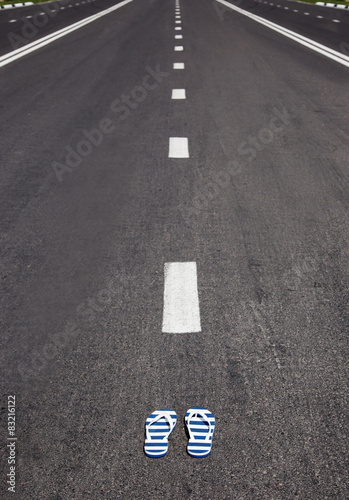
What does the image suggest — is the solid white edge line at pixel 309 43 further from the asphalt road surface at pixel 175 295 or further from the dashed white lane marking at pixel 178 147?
the dashed white lane marking at pixel 178 147

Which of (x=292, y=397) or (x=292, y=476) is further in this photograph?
(x=292, y=397)

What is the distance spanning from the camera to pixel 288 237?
416 centimetres

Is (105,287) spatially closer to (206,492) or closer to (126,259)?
(126,259)

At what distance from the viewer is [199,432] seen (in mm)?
2367

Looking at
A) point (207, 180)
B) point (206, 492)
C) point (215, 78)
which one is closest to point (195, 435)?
point (206, 492)

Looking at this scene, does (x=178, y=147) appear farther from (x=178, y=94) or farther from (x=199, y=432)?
(x=199, y=432)

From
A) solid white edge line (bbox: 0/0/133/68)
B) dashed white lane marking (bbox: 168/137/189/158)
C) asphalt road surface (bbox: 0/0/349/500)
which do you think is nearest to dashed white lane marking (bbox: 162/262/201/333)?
asphalt road surface (bbox: 0/0/349/500)

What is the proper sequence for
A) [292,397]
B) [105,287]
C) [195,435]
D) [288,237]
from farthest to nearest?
[288,237] < [105,287] < [292,397] < [195,435]

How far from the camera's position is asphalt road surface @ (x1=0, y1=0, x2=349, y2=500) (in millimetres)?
2283

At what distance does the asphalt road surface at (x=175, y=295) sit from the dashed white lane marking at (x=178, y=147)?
0.10m

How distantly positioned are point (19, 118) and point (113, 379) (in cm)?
587

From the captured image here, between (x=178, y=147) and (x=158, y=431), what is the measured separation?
4.53 metres

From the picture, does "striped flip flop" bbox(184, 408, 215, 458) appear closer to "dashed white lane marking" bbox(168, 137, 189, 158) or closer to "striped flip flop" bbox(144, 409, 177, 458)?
"striped flip flop" bbox(144, 409, 177, 458)

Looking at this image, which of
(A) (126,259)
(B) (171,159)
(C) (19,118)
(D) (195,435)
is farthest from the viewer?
(C) (19,118)
